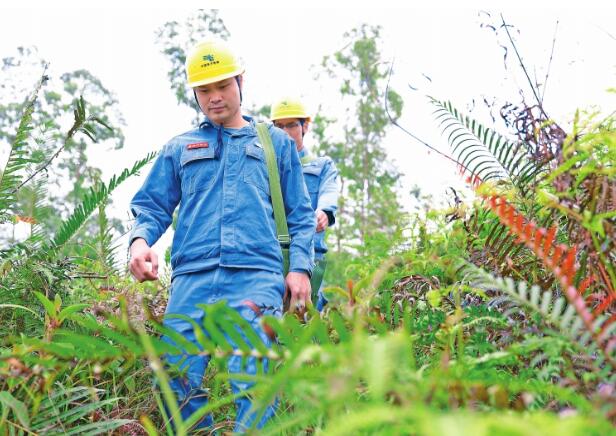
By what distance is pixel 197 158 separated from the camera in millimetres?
4031

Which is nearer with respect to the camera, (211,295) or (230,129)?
(211,295)

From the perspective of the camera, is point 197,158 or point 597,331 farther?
point 197,158

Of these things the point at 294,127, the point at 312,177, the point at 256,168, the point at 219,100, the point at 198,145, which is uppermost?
the point at 219,100

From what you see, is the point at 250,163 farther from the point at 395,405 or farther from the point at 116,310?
the point at 395,405

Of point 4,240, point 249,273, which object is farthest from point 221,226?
point 4,240

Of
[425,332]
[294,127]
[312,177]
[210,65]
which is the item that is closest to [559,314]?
[425,332]

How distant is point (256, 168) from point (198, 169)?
0.94 feet

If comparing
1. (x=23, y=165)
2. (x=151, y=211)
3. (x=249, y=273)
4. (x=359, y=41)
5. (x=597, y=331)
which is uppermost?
(x=597, y=331)

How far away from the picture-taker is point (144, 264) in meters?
3.49

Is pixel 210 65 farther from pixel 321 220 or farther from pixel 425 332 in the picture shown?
pixel 321 220

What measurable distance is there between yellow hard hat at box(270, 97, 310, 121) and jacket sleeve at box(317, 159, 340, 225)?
885 millimetres

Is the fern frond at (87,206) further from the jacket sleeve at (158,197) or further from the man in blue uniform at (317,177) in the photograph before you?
the man in blue uniform at (317,177)

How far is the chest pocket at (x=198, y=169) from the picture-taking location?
158 inches

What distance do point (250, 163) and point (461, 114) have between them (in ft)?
4.40
